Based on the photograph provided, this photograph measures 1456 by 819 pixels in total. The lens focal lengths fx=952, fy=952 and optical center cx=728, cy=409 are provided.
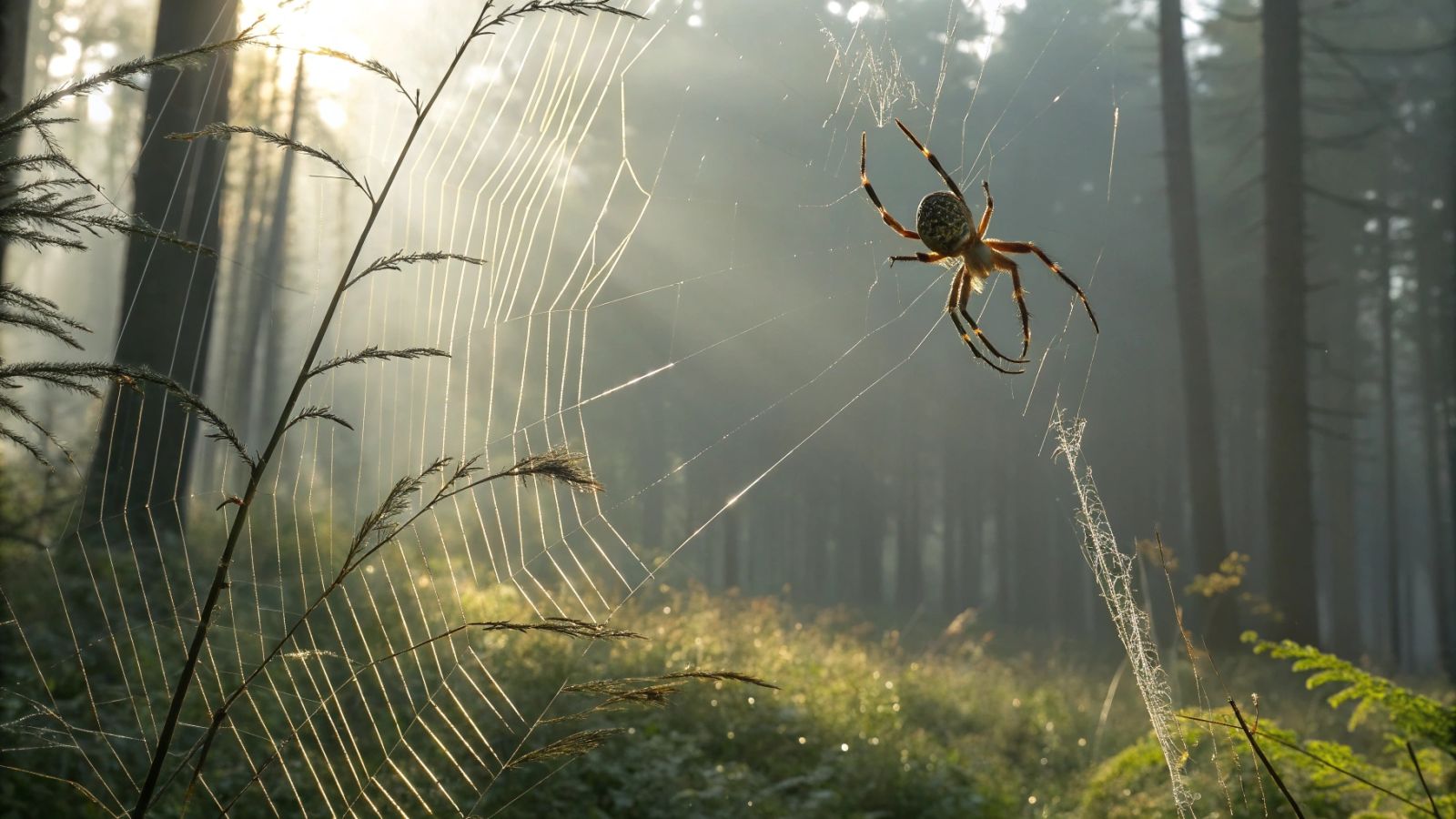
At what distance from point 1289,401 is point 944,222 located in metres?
12.0

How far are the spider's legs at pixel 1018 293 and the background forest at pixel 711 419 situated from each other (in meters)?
0.38

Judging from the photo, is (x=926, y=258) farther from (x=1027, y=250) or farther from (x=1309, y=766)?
(x=1309, y=766)

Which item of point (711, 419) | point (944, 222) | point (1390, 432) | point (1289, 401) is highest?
point (944, 222)

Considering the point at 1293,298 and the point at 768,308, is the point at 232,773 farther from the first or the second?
the point at 768,308

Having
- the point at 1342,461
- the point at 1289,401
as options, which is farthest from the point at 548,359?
the point at 1342,461

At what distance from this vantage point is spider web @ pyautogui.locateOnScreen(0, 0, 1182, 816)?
13.3 feet

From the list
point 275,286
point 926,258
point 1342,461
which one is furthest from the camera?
point 1342,461

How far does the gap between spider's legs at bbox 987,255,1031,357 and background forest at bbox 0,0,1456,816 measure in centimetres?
38

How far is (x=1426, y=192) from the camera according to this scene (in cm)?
2658

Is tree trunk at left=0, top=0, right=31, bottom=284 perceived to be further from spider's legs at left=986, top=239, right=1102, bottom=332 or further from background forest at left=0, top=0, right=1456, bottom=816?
spider's legs at left=986, top=239, right=1102, bottom=332

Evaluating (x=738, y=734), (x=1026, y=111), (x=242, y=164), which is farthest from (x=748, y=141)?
(x=1026, y=111)

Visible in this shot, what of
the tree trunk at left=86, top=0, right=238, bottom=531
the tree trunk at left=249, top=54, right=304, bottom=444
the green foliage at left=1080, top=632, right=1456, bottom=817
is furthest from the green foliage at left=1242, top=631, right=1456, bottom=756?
the tree trunk at left=249, top=54, right=304, bottom=444

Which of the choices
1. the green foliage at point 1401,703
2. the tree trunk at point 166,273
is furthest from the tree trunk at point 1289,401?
the tree trunk at point 166,273

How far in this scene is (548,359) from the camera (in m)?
3.99
